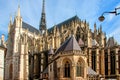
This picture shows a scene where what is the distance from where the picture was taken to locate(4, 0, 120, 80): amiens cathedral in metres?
32.4

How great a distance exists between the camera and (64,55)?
32.4 meters

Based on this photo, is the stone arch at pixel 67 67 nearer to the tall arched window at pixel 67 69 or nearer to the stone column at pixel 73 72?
the tall arched window at pixel 67 69

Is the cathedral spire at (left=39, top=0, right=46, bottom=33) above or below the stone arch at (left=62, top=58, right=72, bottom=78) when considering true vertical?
above

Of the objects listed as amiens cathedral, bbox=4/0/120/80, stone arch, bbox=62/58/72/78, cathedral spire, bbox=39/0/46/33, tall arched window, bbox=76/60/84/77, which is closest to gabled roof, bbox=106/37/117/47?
amiens cathedral, bbox=4/0/120/80

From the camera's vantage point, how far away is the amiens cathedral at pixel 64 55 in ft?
106

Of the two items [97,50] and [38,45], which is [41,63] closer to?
[38,45]

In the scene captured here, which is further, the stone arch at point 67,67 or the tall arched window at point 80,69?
the stone arch at point 67,67

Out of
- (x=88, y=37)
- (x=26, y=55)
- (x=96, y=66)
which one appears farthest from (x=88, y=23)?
(x=26, y=55)

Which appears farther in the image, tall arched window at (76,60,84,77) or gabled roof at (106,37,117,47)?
gabled roof at (106,37,117,47)

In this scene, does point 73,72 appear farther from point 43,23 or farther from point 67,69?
point 43,23

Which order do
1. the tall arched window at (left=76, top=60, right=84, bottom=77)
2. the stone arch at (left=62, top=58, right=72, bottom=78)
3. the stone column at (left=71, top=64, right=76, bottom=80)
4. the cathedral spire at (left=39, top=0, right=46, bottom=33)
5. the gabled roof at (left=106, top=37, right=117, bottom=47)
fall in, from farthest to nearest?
the cathedral spire at (left=39, top=0, right=46, bottom=33), the gabled roof at (left=106, top=37, right=117, bottom=47), the stone arch at (left=62, top=58, right=72, bottom=78), the tall arched window at (left=76, top=60, right=84, bottom=77), the stone column at (left=71, top=64, right=76, bottom=80)

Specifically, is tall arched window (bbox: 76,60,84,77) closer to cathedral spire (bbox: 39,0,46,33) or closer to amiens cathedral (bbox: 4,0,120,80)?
amiens cathedral (bbox: 4,0,120,80)

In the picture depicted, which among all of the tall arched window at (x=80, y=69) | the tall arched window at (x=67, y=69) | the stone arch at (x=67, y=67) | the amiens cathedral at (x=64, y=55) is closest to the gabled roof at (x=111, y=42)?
the amiens cathedral at (x=64, y=55)

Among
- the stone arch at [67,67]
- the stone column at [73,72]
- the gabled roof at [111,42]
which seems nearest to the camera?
the stone column at [73,72]
